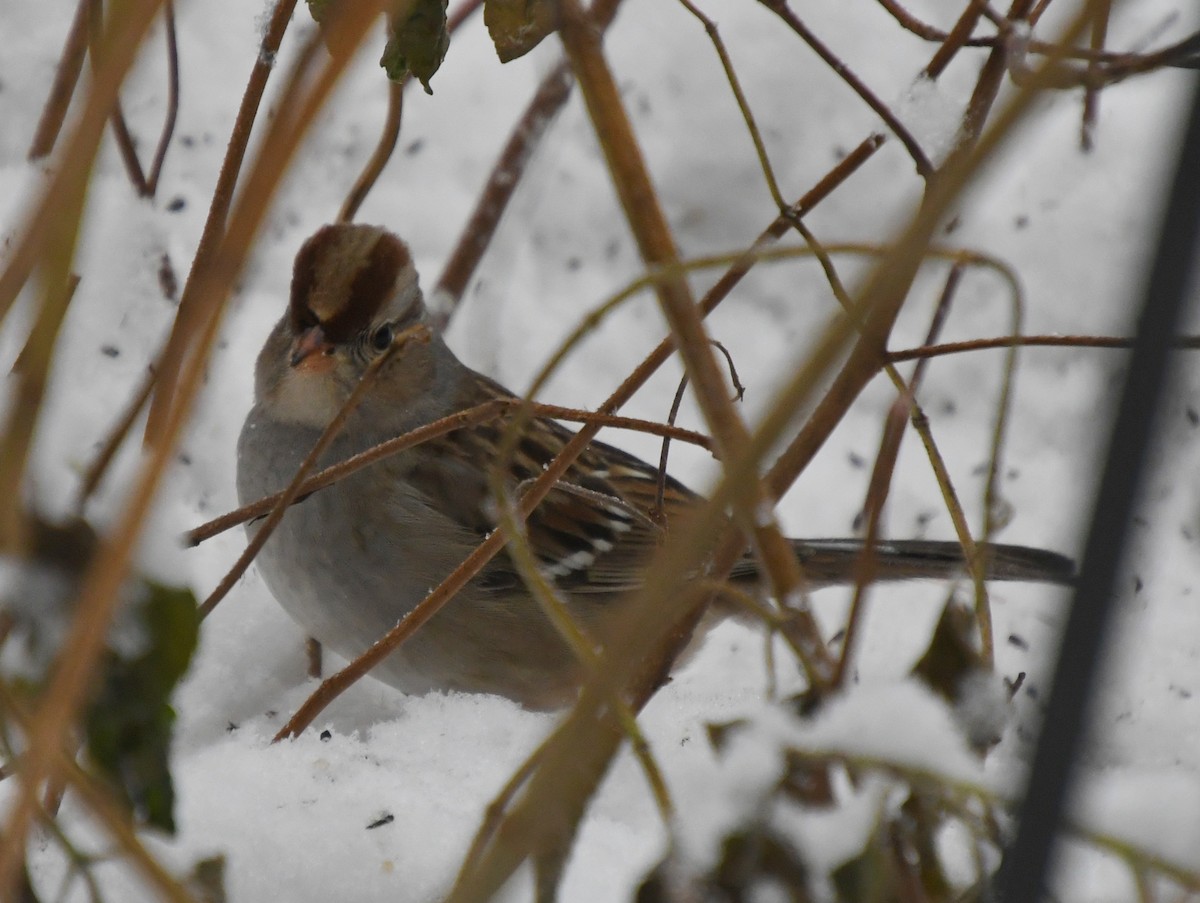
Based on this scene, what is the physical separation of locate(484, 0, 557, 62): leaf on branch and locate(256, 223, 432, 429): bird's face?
36.9 inches

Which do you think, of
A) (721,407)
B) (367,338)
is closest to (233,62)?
(367,338)

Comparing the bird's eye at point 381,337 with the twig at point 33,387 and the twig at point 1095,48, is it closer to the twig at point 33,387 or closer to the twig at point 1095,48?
the twig at point 1095,48

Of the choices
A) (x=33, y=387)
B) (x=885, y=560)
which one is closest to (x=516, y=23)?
(x=33, y=387)

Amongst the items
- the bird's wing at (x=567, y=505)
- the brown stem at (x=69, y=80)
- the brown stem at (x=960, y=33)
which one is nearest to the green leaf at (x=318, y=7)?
the brown stem at (x=69, y=80)

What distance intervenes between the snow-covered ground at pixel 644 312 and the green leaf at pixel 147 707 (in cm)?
82

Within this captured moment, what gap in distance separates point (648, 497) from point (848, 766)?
1943mm

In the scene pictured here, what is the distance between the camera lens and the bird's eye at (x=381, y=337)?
2285 millimetres

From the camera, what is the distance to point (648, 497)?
2.62 meters

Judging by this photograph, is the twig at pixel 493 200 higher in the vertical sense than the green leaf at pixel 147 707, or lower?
higher

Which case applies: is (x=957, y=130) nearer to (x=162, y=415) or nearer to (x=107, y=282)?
(x=162, y=415)

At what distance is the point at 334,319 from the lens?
2203mm

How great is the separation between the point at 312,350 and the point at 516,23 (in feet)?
3.58

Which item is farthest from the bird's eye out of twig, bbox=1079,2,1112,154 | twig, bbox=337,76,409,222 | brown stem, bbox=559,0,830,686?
brown stem, bbox=559,0,830,686

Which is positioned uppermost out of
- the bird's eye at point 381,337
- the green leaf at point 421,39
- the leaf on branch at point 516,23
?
the leaf on branch at point 516,23
